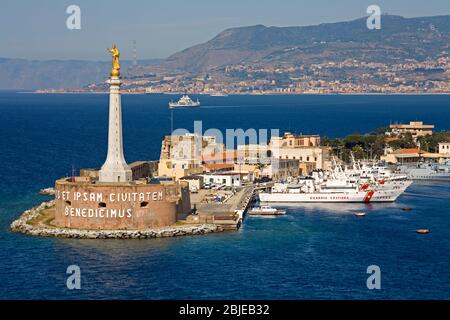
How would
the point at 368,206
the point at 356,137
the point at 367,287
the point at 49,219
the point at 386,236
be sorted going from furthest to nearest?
the point at 356,137, the point at 368,206, the point at 49,219, the point at 386,236, the point at 367,287

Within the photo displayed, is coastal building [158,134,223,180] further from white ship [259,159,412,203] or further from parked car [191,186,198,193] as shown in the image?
white ship [259,159,412,203]

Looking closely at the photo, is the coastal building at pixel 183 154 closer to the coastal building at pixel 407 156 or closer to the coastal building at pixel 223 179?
the coastal building at pixel 223 179

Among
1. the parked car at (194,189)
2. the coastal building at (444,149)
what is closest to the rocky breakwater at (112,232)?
the parked car at (194,189)

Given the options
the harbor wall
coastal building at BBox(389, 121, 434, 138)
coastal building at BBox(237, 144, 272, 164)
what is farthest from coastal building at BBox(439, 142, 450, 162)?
the harbor wall

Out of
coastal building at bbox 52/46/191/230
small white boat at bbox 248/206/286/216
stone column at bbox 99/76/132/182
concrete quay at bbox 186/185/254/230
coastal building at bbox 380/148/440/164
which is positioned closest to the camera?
coastal building at bbox 52/46/191/230

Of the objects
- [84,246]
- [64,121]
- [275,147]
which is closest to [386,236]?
[84,246]

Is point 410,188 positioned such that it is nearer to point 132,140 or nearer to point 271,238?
point 271,238
